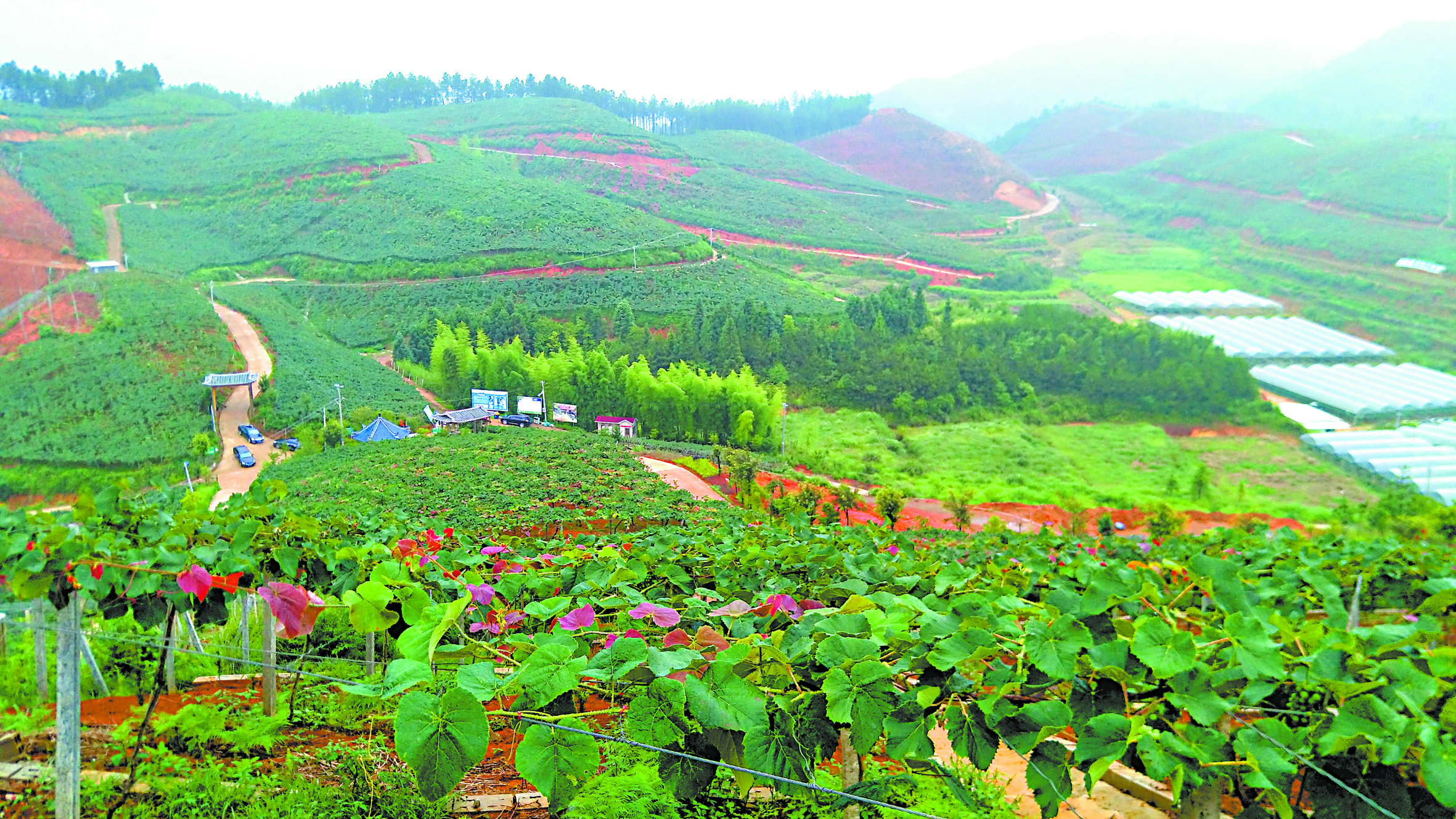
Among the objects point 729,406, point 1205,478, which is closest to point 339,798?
point 729,406

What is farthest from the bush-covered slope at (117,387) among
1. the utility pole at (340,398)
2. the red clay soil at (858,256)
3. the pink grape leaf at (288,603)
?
the red clay soil at (858,256)

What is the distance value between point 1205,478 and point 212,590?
22.3 m

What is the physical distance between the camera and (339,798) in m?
2.69

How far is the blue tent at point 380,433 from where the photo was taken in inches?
789

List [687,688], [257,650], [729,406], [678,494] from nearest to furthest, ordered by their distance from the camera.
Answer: [687,688]
[257,650]
[678,494]
[729,406]

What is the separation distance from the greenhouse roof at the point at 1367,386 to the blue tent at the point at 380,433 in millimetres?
27651

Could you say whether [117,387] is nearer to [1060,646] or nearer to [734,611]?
[734,611]

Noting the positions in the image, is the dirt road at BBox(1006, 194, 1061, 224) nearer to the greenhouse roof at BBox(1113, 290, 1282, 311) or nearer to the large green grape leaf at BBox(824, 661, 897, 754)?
the greenhouse roof at BBox(1113, 290, 1282, 311)

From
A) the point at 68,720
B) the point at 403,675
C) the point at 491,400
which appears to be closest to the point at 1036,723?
the point at 403,675

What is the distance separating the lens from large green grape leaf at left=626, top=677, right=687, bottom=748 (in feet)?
4.90

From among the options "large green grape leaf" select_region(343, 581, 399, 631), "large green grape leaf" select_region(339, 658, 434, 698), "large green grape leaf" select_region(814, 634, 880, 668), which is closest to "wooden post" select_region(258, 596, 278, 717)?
"large green grape leaf" select_region(343, 581, 399, 631)

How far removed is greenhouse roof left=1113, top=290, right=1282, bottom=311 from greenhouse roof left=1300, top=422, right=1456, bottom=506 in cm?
1483

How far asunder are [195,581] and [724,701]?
1.69m

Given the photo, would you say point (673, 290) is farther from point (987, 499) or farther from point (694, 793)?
point (694, 793)
